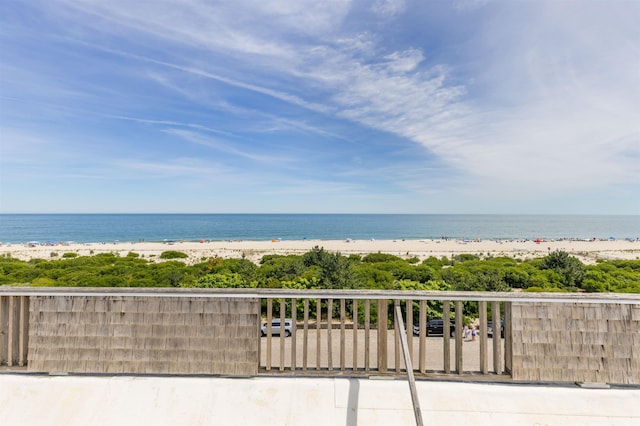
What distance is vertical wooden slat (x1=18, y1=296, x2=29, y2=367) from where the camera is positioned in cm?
297

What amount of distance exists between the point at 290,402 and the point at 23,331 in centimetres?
289

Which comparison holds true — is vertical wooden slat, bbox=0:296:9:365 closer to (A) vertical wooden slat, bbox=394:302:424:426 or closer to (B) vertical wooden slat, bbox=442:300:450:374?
(A) vertical wooden slat, bbox=394:302:424:426

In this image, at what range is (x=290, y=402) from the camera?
277 centimetres

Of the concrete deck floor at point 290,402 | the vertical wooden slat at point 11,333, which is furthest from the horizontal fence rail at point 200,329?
the concrete deck floor at point 290,402

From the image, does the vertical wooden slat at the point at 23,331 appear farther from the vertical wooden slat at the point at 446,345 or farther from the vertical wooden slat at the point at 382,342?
the vertical wooden slat at the point at 446,345

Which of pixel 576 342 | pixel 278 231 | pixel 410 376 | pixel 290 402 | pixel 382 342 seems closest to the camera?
pixel 410 376

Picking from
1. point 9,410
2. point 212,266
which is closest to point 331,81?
point 212,266

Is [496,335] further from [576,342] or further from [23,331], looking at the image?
[23,331]

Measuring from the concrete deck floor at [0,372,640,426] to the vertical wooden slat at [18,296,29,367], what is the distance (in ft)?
0.56

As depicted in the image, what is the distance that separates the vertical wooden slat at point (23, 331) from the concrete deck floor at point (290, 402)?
6.7 inches

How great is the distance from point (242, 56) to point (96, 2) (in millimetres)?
5536

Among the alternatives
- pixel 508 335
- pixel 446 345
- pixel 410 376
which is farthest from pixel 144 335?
pixel 508 335

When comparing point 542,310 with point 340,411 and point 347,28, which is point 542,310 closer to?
point 340,411

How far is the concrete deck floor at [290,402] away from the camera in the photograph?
2633mm
